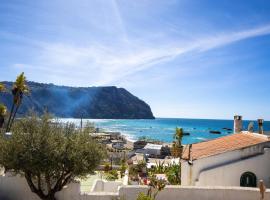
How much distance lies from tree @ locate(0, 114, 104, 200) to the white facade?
320 inches

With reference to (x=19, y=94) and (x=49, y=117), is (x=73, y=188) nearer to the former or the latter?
(x=49, y=117)

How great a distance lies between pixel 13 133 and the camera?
16562mm

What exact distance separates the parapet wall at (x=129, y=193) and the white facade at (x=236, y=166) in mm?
4531

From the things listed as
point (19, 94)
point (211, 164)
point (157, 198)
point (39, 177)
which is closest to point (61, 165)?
point (39, 177)

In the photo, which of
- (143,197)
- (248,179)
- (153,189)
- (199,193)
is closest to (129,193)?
(153,189)

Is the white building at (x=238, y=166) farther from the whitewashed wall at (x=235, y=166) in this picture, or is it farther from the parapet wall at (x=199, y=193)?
the parapet wall at (x=199, y=193)

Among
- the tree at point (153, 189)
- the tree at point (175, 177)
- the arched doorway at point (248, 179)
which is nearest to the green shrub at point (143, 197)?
the tree at point (153, 189)

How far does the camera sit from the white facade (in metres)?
21.9

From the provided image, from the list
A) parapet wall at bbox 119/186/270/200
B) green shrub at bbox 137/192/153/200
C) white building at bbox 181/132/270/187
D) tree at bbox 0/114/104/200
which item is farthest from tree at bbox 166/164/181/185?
tree at bbox 0/114/104/200

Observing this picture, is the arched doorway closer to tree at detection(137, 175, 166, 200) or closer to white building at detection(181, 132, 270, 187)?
white building at detection(181, 132, 270, 187)

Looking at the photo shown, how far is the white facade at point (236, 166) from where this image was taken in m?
21.9

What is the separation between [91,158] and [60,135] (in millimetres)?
1834

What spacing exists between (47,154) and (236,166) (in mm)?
11906

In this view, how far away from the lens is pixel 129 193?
17328mm
